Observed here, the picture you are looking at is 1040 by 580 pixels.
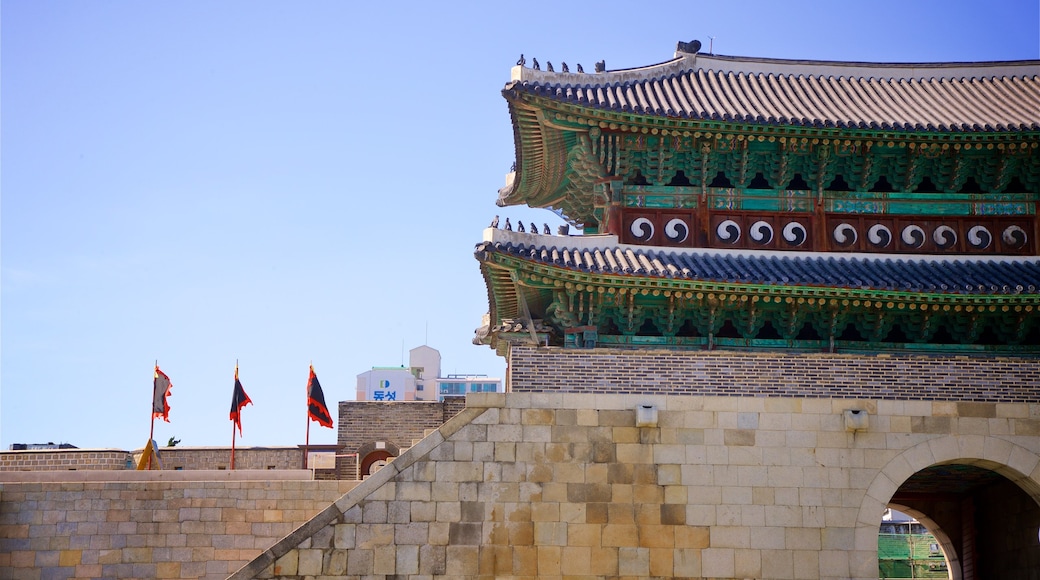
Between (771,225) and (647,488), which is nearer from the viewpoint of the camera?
(647,488)

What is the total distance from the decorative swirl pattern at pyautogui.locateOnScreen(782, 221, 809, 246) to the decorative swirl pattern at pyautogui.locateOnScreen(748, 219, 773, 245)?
28 centimetres

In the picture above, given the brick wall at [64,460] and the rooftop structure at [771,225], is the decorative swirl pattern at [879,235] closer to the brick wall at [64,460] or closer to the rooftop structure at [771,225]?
the rooftop structure at [771,225]

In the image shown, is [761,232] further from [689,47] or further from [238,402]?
[238,402]

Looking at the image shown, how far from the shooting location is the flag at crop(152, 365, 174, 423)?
2666cm

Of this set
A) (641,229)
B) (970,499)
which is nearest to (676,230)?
(641,229)

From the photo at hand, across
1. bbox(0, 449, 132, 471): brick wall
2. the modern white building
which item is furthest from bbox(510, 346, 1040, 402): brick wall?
the modern white building

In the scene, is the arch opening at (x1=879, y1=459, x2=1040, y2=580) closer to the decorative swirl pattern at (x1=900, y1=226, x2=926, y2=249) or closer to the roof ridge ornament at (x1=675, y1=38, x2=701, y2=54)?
the decorative swirl pattern at (x1=900, y1=226, x2=926, y2=249)

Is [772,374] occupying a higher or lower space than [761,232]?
lower

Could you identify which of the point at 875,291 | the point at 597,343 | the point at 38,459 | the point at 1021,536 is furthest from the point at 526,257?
the point at 38,459

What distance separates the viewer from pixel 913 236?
23.3 meters

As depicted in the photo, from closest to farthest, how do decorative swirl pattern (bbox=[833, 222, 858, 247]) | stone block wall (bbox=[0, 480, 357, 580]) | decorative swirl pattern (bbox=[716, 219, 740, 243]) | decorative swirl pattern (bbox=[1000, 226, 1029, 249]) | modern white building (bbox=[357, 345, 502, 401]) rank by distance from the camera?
stone block wall (bbox=[0, 480, 357, 580]), decorative swirl pattern (bbox=[716, 219, 740, 243]), decorative swirl pattern (bbox=[833, 222, 858, 247]), decorative swirl pattern (bbox=[1000, 226, 1029, 249]), modern white building (bbox=[357, 345, 502, 401])

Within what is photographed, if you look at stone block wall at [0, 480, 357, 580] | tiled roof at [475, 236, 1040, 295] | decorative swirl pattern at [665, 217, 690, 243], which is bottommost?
stone block wall at [0, 480, 357, 580]

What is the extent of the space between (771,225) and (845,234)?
4.55 ft

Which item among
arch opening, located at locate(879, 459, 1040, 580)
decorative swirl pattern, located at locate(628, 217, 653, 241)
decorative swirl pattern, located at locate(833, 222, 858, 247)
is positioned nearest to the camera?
arch opening, located at locate(879, 459, 1040, 580)
